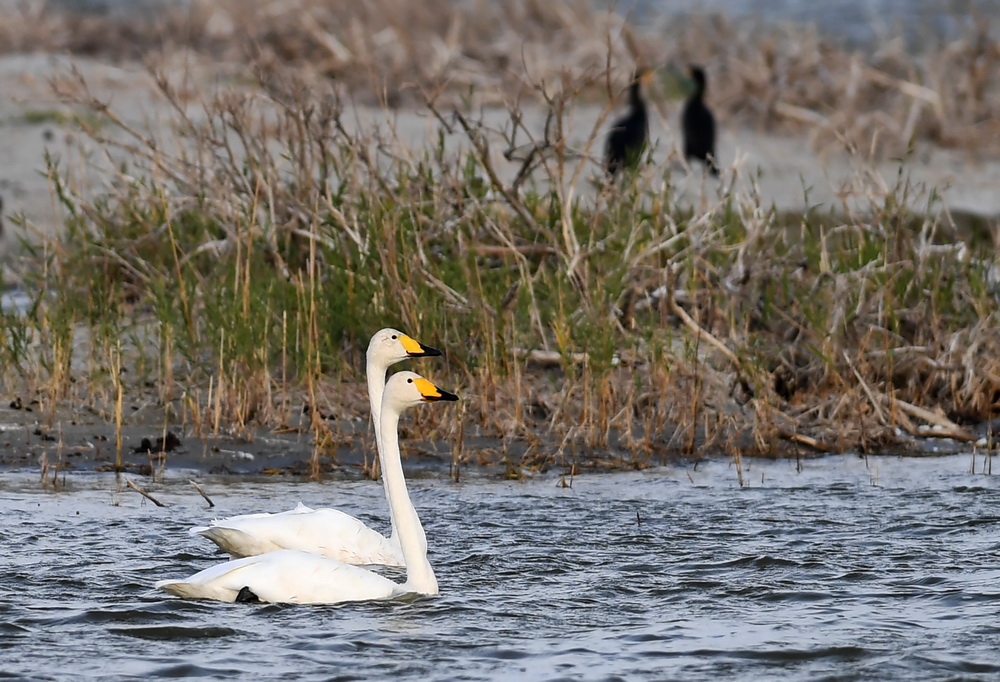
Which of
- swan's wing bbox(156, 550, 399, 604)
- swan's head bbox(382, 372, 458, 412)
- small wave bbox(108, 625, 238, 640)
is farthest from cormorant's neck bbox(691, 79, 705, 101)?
small wave bbox(108, 625, 238, 640)

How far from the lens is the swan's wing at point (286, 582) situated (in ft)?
17.3

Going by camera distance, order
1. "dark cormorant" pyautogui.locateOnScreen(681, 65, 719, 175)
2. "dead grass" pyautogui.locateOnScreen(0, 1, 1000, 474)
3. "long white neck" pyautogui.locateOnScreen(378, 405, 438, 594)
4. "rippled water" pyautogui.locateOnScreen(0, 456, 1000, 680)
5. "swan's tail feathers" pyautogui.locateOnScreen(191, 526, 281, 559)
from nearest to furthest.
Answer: "rippled water" pyautogui.locateOnScreen(0, 456, 1000, 680)
"long white neck" pyautogui.locateOnScreen(378, 405, 438, 594)
"swan's tail feathers" pyautogui.locateOnScreen(191, 526, 281, 559)
"dead grass" pyautogui.locateOnScreen(0, 1, 1000, 474)
"dark cormorant" pyautogui.locateOnScreen(681, 65, 719, 175)

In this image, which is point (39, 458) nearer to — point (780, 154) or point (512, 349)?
point (512, 349)

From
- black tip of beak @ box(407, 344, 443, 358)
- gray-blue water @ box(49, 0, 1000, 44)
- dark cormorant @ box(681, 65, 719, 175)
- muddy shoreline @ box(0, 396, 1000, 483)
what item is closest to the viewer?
black tip of beak @ box(407, 344, 443, 358)

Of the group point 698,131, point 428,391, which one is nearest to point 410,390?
point 428,391

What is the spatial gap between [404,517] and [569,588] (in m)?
0.60

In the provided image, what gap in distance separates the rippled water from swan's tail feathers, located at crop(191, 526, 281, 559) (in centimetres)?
13

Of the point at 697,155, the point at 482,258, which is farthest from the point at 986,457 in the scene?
the point at 697,155

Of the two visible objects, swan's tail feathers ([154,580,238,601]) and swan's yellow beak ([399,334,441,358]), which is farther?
swan's yellow beak ([399,334,441,358])

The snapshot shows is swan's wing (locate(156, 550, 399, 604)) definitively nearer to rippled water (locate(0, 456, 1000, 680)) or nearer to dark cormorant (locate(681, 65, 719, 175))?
rippled water (locate(0, 456, 1000, 680))

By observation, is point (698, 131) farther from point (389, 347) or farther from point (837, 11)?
point (837, 11)

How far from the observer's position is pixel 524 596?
5477 millimetres

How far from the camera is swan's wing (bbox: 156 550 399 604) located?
5.28 metres

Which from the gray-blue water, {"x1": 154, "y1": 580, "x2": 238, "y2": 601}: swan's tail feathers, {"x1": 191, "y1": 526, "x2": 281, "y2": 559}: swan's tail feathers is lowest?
{"x1": 154, "y1": 580, "x2": 238, "y2": 601}: swan's tail feathers
